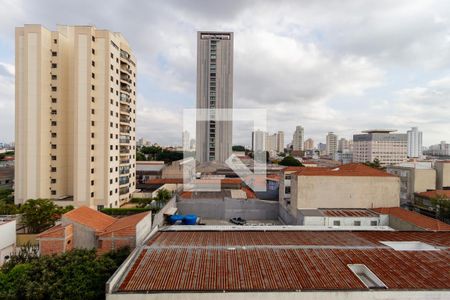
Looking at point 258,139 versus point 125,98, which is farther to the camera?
point 258,139

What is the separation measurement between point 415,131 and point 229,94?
122 metres

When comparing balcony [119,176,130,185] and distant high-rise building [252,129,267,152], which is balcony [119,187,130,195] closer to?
balcony [119,176,130,185]

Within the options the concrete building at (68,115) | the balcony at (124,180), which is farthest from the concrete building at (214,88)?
the concrete building at (68,115)

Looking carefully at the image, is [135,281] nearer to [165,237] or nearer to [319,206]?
[165,237]

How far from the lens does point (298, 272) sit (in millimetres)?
8125

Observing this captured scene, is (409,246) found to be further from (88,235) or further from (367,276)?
(88,235)

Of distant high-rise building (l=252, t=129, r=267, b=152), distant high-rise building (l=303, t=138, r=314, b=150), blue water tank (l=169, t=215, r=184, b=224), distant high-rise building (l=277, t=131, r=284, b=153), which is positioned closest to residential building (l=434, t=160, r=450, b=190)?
distant high-rise building (l=252, t=129, r=267, b=152)

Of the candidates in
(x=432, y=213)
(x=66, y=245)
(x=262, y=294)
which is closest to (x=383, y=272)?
(x=262, y=294)

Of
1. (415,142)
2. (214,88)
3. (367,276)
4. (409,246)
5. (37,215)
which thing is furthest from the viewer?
(415,142)

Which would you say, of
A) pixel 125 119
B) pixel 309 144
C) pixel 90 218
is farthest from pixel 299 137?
pixel 90 218

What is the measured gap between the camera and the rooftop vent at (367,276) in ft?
25.0

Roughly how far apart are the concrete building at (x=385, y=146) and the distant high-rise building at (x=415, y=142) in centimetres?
5382

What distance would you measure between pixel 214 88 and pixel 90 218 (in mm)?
39484

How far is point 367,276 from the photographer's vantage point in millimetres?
8305
